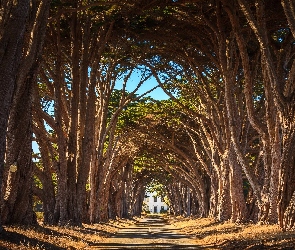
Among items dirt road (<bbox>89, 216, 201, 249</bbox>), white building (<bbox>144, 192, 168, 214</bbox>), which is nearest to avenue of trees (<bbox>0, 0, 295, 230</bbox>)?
dirt road (<bbox>89, 216, 201, 249</bbox>)

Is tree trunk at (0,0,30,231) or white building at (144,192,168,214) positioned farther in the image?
white building at (144,192,168,214)

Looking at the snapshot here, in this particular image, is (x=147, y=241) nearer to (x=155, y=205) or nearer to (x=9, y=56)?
(x=9, y=56)

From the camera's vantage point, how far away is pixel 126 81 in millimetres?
28938

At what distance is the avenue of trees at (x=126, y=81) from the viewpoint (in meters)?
13.3

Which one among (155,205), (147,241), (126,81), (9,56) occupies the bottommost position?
(147,241)

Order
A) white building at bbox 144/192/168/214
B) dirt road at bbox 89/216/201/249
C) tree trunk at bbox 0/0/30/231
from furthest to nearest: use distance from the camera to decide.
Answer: white building at bbox 144/192/168/214 < dirt road at bbox 89/216/201/249 < tree trunk at bbox 0/0/30/231

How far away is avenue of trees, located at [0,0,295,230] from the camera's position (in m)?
13.3

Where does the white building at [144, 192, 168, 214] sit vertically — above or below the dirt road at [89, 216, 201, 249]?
above

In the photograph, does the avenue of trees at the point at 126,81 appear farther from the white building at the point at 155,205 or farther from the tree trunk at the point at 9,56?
the white building at the point at 155,205

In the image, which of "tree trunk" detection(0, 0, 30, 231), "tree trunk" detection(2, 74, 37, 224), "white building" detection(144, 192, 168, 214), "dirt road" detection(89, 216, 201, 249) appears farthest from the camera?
"white building" detection(144, 192, 168, 214)

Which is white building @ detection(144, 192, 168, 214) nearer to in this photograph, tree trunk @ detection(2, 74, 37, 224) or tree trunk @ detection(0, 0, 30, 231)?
tree trunk @ detection(2, 74, 37, 224)

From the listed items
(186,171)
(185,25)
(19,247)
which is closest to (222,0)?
(185,25)

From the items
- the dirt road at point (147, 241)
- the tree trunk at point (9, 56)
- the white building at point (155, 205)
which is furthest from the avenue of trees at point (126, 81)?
the white building at point (155, 205)

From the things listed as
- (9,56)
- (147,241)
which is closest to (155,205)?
(147,241)
